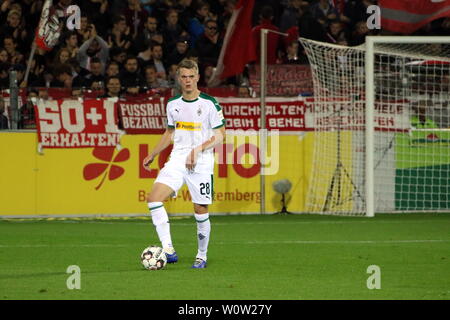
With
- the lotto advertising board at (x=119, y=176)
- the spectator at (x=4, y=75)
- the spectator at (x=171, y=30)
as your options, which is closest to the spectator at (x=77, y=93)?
the lotto advertising board at (x=119, y=176)

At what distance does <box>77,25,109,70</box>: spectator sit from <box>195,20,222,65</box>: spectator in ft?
5.76

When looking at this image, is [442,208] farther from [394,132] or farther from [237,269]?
[237,269]

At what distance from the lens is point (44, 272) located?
9531mm

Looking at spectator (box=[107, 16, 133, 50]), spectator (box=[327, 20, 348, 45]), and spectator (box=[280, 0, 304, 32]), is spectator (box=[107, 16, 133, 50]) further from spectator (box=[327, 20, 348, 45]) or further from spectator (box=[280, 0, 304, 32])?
spectator (box=[327, 20, 348, 45])

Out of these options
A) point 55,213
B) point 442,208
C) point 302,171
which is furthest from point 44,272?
point 442,208

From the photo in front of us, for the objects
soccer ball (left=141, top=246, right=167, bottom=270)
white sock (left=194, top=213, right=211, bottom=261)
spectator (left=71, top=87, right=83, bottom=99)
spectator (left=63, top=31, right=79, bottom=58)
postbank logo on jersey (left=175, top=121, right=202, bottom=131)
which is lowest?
soccer ball (left=141, top=246, right=167, bottom=270)

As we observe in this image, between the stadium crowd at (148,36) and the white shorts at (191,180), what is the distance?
649cm

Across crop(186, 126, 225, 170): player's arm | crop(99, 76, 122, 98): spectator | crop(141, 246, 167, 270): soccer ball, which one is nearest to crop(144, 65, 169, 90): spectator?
crop(99, 76, 122, 98): spectator

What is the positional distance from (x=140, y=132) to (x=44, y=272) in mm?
6794

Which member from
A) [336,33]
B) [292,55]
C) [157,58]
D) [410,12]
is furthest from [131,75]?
[410,12]

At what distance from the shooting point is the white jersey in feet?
32.7

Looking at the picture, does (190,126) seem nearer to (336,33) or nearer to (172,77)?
(172,77)

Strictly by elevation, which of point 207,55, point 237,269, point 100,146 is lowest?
point 237,269

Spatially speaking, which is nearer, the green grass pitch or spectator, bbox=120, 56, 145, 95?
the green grass pitch
